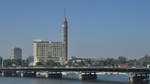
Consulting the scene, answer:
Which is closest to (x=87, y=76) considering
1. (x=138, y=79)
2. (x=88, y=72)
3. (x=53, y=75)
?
(x=88, y=72)

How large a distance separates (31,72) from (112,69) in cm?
5776

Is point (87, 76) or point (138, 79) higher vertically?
point (87, 76)

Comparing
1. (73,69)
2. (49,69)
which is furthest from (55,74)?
(73,69)

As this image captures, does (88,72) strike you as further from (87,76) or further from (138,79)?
(138,79)

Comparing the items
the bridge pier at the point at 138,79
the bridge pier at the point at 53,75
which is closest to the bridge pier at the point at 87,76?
the bridge pier at the point at 53,75

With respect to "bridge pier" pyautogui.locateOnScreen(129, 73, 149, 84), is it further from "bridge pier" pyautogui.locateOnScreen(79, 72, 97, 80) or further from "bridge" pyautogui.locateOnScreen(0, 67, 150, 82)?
"bridge pier" pyautogui.locateOnScreen(79, 72, 97, 80)

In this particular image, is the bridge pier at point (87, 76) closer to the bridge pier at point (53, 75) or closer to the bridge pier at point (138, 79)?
the bridge pier at point (53, 75)

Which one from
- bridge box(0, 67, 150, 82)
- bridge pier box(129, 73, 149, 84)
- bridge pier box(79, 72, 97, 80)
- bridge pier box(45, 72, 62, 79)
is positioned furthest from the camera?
bridge pier box(45, 72, 62, 79)

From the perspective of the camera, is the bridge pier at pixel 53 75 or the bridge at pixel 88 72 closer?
the bridge at pixel 88 72

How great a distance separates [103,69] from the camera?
12462 centimetres

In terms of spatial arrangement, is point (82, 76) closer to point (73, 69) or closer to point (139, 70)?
point (73, 69)

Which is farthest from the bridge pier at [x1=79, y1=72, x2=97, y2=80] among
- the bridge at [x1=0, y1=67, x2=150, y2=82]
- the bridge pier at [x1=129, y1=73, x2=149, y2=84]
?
the bridge pier at [x1=129, y1=73, x2=149, y2=84]

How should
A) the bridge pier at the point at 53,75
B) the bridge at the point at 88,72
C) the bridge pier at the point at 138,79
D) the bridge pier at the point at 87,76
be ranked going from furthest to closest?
the bridge pier at the point at 53,75 < the bridge pier at the point at 87,76 < the bridge at the point at 88,72 < the bridge pier at the point at 138,79

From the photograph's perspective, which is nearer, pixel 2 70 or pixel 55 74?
pixel 55 74
